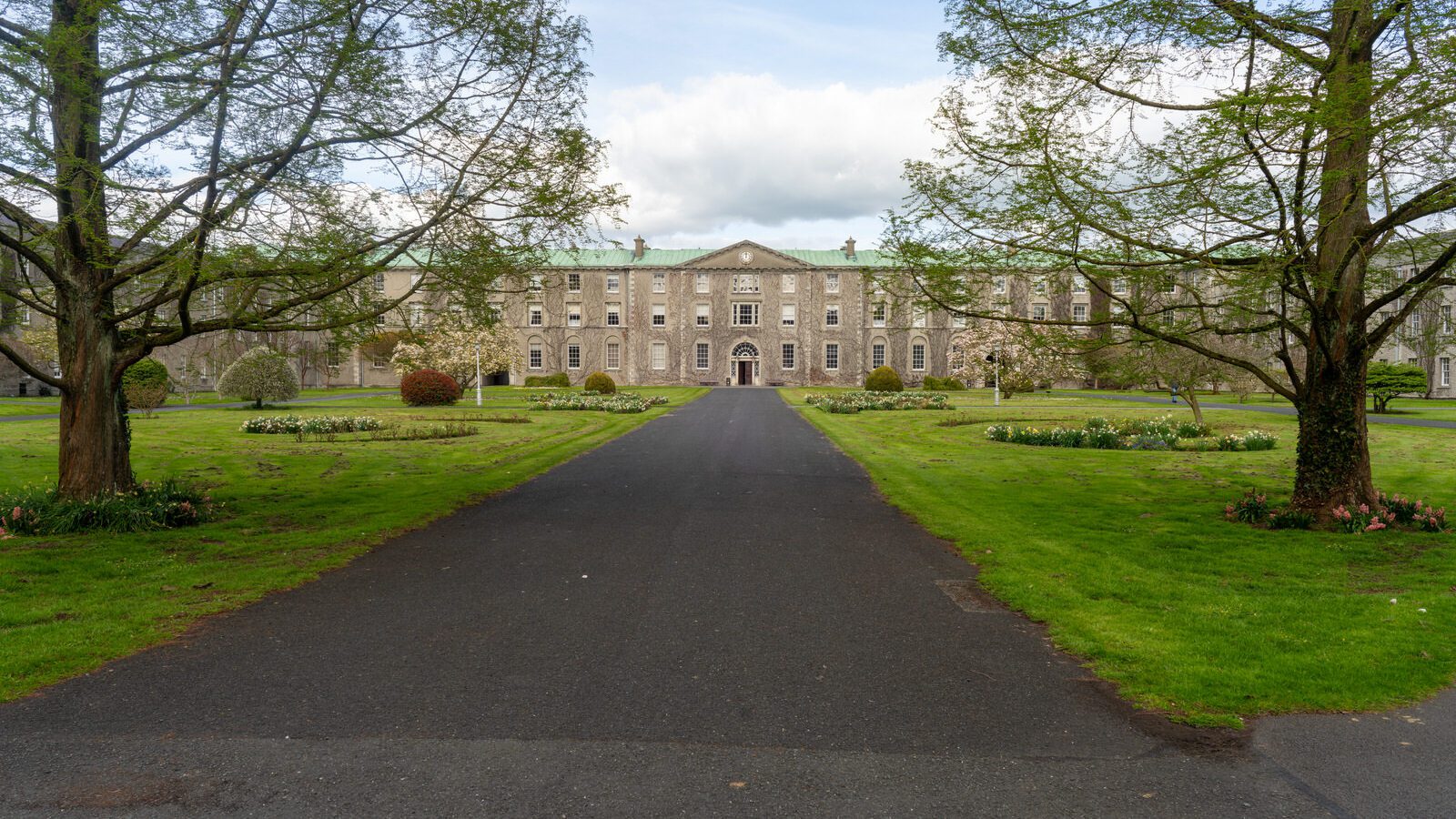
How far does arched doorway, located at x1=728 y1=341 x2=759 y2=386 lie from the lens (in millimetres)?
72312

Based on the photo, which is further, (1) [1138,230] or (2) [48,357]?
(2) [48,357]

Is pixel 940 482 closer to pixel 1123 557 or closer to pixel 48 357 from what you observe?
pixel 1123 557

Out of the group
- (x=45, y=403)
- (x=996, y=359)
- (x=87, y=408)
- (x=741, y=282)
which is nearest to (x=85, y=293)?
(x=87, y=408)

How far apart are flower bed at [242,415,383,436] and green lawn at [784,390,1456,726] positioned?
52.0 feet

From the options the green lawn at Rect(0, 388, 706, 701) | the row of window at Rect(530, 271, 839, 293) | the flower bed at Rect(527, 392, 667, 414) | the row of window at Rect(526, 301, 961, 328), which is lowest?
the green lawn at Rect(0, 388, 706, 701)

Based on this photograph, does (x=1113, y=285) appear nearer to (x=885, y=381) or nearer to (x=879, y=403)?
(x=879, y=403)

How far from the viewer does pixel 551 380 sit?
6397cm

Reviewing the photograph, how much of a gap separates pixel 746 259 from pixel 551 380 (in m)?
20.3

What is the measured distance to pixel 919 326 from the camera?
68188 mm

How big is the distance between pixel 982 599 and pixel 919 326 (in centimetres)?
6336

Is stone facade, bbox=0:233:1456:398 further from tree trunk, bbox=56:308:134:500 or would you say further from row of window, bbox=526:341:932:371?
tree trunk, bbox=56:308:134:500

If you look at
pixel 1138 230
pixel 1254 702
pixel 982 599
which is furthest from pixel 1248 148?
pixel 1254 702

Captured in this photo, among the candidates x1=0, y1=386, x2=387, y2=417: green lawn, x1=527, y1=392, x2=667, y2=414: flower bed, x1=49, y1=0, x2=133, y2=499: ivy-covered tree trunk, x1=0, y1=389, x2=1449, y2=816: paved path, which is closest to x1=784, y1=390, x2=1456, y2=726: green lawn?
x1=0, y1=389, x2=1449, y2=816: paved path

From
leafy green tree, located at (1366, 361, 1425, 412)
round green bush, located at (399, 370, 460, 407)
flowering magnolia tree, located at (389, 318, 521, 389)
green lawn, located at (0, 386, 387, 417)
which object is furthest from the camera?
flowering magnolia tree, located at (389, 318, 521, 389)
